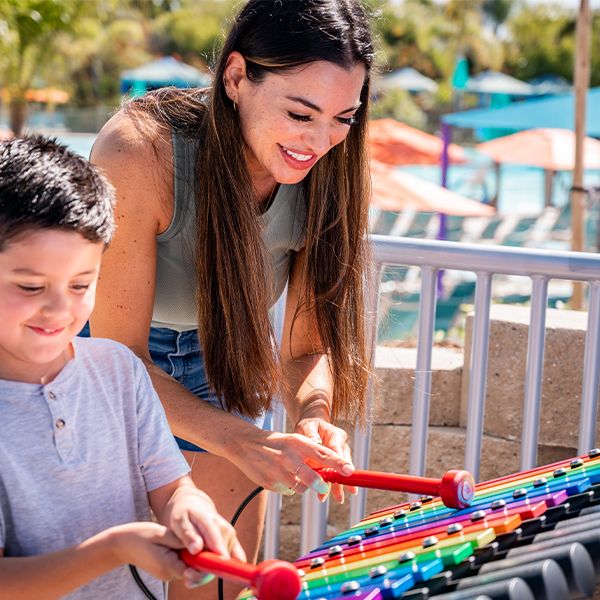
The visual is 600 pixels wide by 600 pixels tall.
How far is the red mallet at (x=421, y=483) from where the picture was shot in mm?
1646

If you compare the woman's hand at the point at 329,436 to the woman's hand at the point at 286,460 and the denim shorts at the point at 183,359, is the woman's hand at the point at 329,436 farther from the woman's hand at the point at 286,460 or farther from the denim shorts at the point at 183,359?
the denim shorts at the point at 183,359

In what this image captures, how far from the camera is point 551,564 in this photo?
1.40 metres

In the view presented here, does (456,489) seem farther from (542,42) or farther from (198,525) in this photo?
(542,42)

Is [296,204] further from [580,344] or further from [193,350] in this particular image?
[580,344]

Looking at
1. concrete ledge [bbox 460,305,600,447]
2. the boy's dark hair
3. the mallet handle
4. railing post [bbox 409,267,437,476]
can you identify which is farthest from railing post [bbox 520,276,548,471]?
the boy's dark hair

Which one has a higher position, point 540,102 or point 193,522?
point 540,102

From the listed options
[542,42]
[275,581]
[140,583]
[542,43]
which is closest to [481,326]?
[140,583]

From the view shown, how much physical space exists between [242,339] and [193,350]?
8.2 inches

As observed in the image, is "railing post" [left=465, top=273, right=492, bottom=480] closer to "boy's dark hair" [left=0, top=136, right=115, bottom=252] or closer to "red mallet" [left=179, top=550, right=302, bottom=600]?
"boy's dark hair" [left=0, top=136, right=115, bottom=252]

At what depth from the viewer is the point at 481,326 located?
302cm

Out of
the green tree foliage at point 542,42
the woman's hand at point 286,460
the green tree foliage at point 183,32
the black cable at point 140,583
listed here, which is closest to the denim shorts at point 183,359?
the woman's hand at point 286,460

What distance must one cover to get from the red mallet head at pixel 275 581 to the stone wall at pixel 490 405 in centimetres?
220

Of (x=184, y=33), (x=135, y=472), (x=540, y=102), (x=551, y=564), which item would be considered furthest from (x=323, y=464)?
(x=184, y=33)

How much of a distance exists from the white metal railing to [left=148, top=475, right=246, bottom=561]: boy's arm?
47.1 inches
